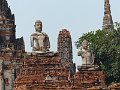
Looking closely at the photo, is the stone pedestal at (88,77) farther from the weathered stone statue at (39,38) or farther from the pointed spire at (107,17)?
the pointed spire at (107,17)

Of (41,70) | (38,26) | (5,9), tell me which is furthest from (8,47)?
(41,70)

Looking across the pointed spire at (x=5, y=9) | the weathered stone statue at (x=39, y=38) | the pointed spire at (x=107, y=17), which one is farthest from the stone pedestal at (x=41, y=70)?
the pointed spire at (x=107, y=17)

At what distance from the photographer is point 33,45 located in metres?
17.6

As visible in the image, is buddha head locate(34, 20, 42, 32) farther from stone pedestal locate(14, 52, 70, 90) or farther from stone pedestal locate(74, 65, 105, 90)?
stone pedestal locate(74, 65, 105, 90)

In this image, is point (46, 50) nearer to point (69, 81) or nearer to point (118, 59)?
point (69, 81)

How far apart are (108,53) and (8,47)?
708cm

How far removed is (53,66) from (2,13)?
58.6ft

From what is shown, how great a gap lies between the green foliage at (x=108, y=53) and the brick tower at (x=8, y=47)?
14.5 feet

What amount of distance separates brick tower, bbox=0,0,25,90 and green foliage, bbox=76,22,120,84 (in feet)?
14.5

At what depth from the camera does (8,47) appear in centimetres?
3080

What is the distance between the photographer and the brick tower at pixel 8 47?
92.9ft

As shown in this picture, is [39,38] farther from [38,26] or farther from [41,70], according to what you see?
[41,70]

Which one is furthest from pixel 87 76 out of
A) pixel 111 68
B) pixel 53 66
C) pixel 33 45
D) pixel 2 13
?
pixel 2 13

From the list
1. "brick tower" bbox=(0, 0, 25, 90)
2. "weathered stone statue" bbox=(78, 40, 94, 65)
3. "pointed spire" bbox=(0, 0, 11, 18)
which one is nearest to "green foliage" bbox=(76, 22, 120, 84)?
"brick tower" bbox=(0, 0, 25, 90)
